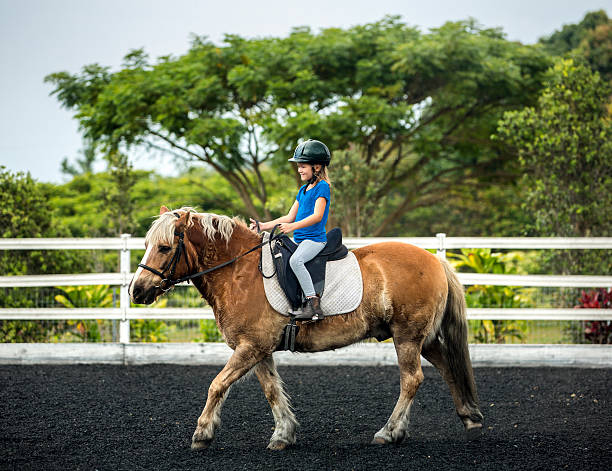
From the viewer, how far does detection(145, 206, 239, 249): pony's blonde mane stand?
4191 millimetres

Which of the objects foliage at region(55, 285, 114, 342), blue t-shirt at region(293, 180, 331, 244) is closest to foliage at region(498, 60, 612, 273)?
blue t-shirt at region(293, 180, 331, 244)

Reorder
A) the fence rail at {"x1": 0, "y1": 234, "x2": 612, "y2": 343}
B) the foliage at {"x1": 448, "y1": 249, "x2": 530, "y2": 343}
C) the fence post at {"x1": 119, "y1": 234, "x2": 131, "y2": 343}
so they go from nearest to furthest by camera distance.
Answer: the fence rail at {"x1": 0, "y1": 234, "x2": 612, "y2": 343}
the fence post at {"x1": 119, "y1": 234, "x2": 131, "y2": 343}
the foliage at {"x1": 448, "y1": 249, "x2": 530, "y2": 343}

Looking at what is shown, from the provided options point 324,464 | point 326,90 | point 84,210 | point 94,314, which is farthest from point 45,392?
point 84,210

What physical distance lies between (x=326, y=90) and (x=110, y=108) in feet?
20.3

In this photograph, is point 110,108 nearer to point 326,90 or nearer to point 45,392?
point 326,90

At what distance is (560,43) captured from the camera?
26.6 m

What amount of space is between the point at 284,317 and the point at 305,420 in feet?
4.56

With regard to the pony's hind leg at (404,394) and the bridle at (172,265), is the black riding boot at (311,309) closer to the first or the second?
the pony's hind leg at (404,394)

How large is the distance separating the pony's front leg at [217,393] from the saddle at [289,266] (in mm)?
520

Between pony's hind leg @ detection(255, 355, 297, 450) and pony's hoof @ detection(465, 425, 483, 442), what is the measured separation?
1.43 metres

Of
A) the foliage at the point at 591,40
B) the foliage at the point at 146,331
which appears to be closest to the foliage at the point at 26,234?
the foliage at the point at 146,331

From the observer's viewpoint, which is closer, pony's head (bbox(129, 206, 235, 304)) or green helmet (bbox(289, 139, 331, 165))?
pony's head (bbox(129, 206, 235, 304))

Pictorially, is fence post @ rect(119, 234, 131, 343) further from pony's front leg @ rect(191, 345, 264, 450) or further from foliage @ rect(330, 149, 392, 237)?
foliage @ rect(330, 149, 392, 237)

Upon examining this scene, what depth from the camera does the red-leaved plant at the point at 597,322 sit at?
8.19m
